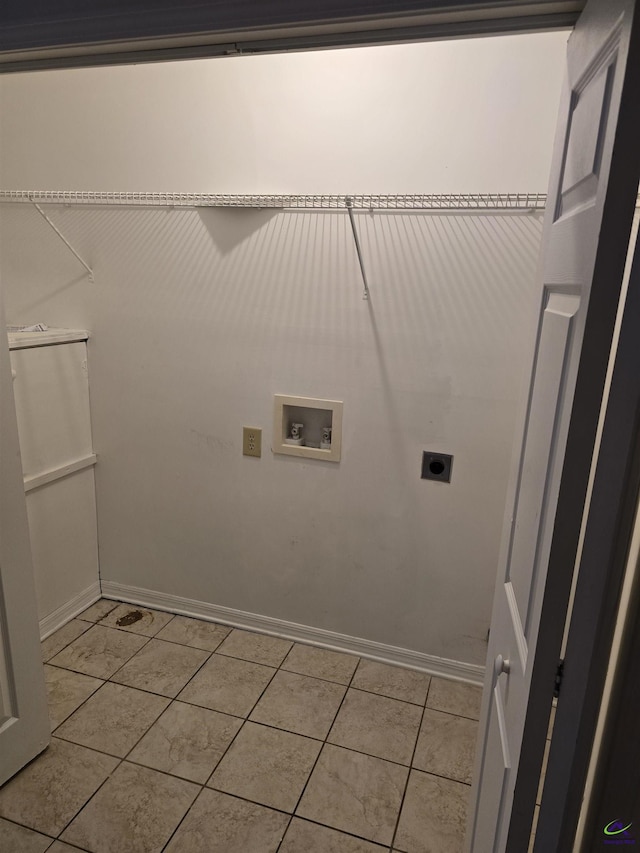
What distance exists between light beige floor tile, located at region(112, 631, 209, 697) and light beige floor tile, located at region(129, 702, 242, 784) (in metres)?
0.12

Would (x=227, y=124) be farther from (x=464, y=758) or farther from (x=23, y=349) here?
(x=464, y=758)

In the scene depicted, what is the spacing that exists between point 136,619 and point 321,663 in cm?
93

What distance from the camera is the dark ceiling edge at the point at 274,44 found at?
90cm

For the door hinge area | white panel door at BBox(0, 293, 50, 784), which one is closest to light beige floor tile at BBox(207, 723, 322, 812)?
white panel door at BBox(0, 293, 50, 784)

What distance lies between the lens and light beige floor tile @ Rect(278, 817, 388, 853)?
1.62m

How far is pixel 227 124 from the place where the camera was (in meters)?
2.15

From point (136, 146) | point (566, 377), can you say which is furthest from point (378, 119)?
point (566, 377)

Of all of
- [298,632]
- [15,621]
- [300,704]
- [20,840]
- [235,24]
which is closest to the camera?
[235,24]

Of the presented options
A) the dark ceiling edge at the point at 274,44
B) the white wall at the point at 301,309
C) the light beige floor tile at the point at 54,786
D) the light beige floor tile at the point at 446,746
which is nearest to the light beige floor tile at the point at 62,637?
the white wall at the point at 301,309

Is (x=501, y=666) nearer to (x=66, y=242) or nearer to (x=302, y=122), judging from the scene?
(x=302, y=122)

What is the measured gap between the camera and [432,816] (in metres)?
1.74

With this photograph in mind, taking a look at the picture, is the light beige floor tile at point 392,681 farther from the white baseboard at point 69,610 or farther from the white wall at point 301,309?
the white baseboard at point 69,610

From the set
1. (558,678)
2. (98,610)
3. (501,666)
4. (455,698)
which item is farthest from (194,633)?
(558,678)

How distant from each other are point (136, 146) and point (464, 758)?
8.71ft
